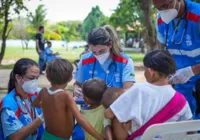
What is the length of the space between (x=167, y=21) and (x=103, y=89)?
81 centimetres

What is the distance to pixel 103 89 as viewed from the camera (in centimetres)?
246

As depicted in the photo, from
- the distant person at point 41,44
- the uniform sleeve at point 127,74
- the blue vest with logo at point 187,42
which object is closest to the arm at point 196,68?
the blue vest with logo at point 187,42

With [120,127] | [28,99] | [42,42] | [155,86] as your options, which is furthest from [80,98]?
[42,42]

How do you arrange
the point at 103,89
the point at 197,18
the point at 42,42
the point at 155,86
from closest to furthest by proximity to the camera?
the point at 155,86
the point at 103,89
the point at 197,18
the point at 42,42

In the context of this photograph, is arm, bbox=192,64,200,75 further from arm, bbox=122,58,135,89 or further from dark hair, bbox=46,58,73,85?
dark hair, bbox=46,58,73,85

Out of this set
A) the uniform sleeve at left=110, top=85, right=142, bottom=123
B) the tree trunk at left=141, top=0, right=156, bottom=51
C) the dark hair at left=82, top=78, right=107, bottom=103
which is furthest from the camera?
the tree trunk at left=141, top=0, right=156, bottom=51

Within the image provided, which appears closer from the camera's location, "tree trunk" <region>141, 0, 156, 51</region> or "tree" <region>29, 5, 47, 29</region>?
"tree trunk" <region>141, 0, 156, 51</region>

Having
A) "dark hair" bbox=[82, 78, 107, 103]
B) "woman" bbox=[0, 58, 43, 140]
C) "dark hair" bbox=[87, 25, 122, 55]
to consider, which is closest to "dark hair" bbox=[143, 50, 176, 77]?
"dark hair" bbox=[82, 78, 107, 103]

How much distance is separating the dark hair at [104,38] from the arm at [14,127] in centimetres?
82

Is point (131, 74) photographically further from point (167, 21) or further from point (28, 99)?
point (28, 99)

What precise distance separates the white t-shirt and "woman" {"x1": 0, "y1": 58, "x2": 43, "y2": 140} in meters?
0.87

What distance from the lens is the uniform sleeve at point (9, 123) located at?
2639 millimetres

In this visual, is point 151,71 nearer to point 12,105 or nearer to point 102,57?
point 102,57

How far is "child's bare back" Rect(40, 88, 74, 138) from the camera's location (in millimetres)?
2455
